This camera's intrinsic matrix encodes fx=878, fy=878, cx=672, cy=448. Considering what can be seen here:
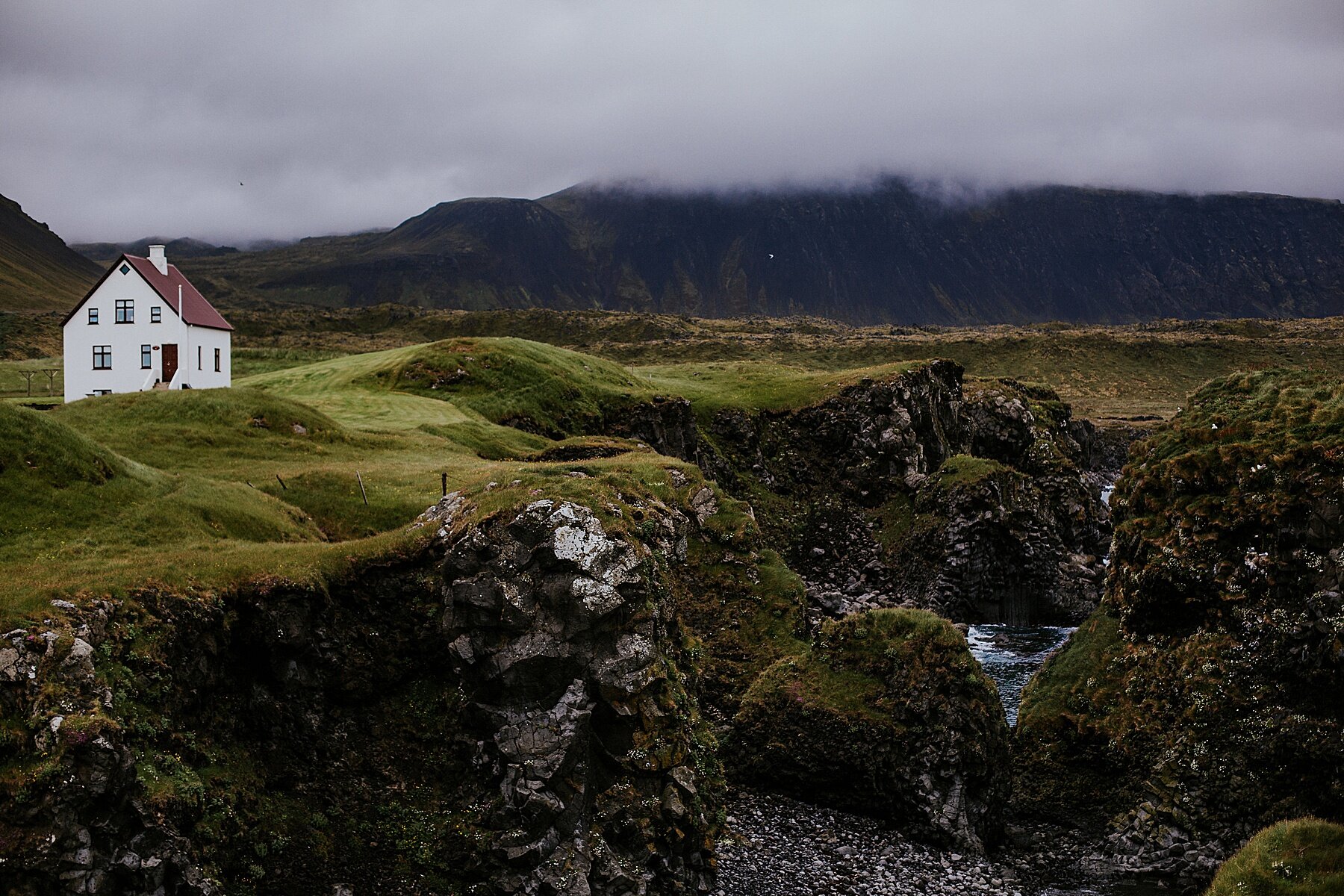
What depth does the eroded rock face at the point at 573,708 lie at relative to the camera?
2328 cm

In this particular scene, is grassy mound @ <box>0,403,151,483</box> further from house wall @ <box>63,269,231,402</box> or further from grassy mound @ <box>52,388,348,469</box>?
house wall @ <box>63,269,231,402</box>

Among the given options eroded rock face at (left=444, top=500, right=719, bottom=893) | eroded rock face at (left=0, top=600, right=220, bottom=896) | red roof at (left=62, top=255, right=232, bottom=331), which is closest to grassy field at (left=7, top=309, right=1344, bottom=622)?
eroded rock face at (left=0, top=600, right=220, bottom=896)

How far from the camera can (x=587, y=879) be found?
2288 cm

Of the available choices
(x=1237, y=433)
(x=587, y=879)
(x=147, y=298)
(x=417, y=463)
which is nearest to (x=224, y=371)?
(x=147, y=298)

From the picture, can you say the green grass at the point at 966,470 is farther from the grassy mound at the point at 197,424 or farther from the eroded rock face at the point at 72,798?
the eroded rock face at the point at 72,798

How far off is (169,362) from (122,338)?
12.4ft

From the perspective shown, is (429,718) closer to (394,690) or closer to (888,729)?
(394,690)

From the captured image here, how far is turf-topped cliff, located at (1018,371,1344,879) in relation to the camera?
1075 inches

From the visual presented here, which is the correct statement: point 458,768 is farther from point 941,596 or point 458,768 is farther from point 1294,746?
point 941,596

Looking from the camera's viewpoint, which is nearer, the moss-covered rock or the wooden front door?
the moss-covered rock

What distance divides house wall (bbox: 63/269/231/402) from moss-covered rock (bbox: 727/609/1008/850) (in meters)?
55.0

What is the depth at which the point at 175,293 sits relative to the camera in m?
68.1

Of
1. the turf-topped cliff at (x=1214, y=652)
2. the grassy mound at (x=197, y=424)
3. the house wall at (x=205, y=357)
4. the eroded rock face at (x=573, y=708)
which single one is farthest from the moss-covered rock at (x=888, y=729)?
the house wall at (x=205, y=357)

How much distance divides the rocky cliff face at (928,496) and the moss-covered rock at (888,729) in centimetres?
1919
